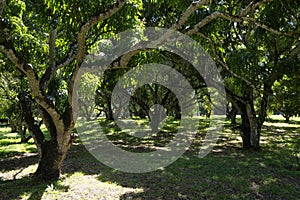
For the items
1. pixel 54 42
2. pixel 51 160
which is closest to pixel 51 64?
pixel 54 42

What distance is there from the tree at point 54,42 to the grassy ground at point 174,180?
77 centimetres

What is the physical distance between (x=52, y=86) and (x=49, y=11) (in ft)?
11.7

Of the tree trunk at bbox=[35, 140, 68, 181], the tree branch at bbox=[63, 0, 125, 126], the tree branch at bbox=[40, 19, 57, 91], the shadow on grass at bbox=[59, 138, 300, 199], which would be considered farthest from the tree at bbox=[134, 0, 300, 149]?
the tree trunk at bbox=[35, 140, 68, 181]

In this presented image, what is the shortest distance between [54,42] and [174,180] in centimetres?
427

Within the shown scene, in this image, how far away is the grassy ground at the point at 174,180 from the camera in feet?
18.2

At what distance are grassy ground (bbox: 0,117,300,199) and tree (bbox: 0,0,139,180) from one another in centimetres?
77

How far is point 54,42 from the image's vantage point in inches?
250

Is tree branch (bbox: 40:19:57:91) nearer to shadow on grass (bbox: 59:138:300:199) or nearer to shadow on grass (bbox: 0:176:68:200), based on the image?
shadow on grass (bbox: 0:176:68:200)

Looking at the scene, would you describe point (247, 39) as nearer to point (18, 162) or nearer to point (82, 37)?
point (82, 37)

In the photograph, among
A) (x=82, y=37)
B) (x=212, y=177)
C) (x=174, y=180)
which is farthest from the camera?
(x=212, y=177)

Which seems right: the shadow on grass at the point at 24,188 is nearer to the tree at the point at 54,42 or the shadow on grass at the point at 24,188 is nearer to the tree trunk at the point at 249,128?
the tree at the point at 54,42

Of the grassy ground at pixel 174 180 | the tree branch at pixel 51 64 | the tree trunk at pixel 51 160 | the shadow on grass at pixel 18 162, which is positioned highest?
the tree branch at pixel 51 64

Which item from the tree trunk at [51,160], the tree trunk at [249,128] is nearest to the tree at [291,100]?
the tree trunk at [249,128]

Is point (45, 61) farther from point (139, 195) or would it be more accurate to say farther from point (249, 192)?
point (249, 192)
